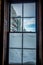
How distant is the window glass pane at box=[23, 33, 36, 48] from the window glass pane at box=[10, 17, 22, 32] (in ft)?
0.47

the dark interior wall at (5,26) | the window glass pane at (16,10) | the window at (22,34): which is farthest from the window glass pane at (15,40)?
the window glass pane at (16,10)

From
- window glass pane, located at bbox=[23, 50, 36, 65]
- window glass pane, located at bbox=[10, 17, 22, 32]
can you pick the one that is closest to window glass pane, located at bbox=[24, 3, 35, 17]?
window glass pane, located at bbox=[10, 17, 22, 32]

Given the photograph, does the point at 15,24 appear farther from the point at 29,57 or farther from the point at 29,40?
the point at 29,57

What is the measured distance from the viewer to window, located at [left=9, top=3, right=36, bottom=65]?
1955 mm

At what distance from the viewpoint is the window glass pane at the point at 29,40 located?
6.42ft

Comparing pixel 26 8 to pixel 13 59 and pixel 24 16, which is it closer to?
pixel 24 16

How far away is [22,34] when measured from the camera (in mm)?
1987

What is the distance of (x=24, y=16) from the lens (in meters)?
2.01

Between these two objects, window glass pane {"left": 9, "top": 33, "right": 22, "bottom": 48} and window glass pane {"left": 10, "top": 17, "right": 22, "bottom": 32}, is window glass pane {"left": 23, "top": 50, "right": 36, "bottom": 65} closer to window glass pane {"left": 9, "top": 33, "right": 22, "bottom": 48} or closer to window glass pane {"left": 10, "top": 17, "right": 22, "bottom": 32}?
window glass pane {"left": 9, "top": 33, "right": 22, "bottom": 48}

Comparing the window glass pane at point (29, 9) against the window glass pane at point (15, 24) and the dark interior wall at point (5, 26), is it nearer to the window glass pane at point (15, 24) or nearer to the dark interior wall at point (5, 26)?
the window glass pane at point (15, 24)

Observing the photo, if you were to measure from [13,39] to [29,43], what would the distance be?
0.80ft

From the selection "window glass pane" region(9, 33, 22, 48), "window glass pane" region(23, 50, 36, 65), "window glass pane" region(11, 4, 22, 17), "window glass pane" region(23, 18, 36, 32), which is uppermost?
"window glass pane" region(11, 4, 22, 17)

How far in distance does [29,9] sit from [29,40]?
46 cm

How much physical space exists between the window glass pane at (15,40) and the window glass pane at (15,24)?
3.1 inches
